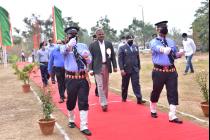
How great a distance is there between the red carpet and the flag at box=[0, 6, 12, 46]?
1745 centimetres

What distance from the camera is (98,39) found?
10.2 meters

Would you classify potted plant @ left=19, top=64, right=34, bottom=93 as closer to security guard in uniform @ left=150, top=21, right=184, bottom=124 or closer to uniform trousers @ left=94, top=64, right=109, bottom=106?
uniform trousers @ left=94, top=64, right=109, bottom=106

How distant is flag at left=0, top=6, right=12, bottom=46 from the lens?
26.8 metres

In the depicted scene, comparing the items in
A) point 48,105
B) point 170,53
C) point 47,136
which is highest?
point 170,53

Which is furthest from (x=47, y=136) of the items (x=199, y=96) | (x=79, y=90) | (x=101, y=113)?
(x=199, y=96)

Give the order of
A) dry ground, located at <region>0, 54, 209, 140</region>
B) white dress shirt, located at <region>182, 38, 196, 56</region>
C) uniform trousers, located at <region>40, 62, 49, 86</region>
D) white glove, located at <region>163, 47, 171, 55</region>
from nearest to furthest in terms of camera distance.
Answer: white glove, located at <region>163, 47, 171, 55</region>
dry ground, located at <region>0, 54, 209, 140</region>
uniform trousers, located at <region>40, 62, 49, 86</region>
white dress shirt, located at <region>182, 38, 196, 56</region>

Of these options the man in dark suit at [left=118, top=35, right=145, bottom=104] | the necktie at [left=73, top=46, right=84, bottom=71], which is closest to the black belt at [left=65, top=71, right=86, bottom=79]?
the necktie at [left=73, top=46, right=84, bottom=71]

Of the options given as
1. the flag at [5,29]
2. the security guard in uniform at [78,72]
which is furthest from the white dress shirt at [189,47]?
the flag at [5,29]

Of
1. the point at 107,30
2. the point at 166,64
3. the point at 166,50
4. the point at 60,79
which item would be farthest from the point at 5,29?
the point at 107,30

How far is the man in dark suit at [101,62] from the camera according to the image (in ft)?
32.9

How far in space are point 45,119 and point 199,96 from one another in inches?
224

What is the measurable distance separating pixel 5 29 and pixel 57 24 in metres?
10.6

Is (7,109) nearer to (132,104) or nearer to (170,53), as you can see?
(132,104)

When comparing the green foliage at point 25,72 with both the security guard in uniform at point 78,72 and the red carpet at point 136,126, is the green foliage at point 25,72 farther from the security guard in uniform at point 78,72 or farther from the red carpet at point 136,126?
the security guard in uniform at point 78,72
